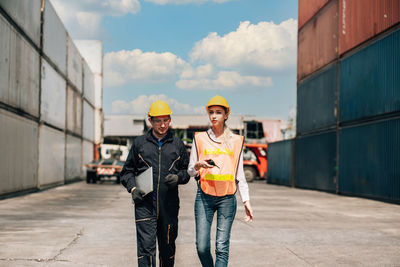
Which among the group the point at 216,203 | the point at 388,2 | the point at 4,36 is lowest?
the point at 216,203

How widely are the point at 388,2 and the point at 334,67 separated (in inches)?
202

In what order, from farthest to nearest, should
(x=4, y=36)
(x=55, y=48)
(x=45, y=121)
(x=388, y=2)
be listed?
(x=55, y=48), (x=45, y=121), (x=388, y=2), (x=4, y=36)

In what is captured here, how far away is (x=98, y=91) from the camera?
4303 cm

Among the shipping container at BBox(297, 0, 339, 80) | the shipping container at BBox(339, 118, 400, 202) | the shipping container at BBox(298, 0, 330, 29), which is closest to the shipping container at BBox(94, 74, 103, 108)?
the shipping container at BBox(297, 0, 339, 80)

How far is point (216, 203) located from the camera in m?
4.22

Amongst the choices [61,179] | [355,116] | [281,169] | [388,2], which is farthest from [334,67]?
[61,179]

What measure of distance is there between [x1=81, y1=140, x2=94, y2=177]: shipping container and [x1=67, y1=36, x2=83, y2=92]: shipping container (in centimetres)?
458

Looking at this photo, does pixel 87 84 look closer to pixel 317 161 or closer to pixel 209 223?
pixel 317 161

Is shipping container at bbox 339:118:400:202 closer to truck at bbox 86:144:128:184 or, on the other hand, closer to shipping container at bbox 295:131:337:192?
shipping container at bbox 295:131:337:192

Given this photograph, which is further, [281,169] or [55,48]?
[281,169]

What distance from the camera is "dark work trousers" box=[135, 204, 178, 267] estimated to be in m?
4.26

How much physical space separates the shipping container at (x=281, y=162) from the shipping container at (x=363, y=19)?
9.52 metres

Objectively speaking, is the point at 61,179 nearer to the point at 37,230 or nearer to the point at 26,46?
the point at 26,46

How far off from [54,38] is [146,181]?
2043cm
